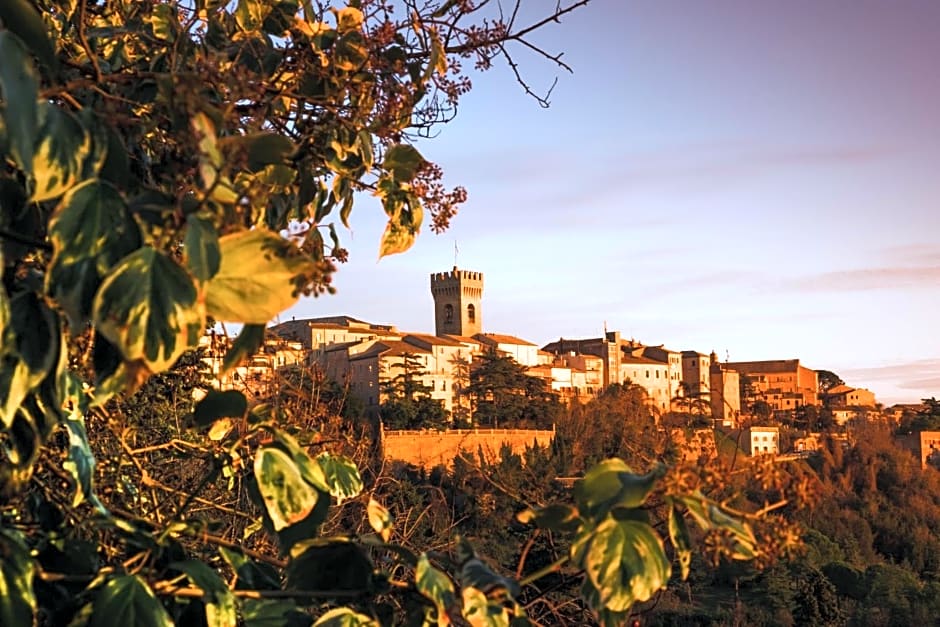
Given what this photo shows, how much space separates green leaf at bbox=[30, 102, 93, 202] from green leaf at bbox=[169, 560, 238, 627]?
14.3 inches

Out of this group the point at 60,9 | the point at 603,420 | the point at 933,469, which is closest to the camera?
the point at 60,9

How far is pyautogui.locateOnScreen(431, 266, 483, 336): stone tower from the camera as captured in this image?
59781 millimetres

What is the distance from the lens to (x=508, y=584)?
88cm

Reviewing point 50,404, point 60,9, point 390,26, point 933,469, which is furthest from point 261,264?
point 933,469

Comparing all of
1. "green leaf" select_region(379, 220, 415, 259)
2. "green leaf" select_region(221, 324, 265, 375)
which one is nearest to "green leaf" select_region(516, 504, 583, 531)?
"green leaf" select_region(221, 324, 265, 375)

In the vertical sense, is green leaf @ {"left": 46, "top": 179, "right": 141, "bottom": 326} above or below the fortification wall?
above

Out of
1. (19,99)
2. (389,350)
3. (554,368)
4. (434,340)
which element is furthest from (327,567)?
(554,368)

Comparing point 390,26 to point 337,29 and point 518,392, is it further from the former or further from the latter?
point 518,392

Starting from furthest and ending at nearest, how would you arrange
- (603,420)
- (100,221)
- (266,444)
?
(603,420) < (266,444) < (100,221)

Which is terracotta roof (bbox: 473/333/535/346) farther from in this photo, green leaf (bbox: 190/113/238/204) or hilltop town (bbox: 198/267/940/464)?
green leaf (bbox: 190/113/238/204)

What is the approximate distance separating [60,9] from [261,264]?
1096 millimetres

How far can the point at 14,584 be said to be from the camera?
797 millimetres

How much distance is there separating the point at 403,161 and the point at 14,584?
0.70 meters

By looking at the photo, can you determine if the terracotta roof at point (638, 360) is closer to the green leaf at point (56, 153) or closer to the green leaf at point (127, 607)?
the green leaf at point (127, 607)
